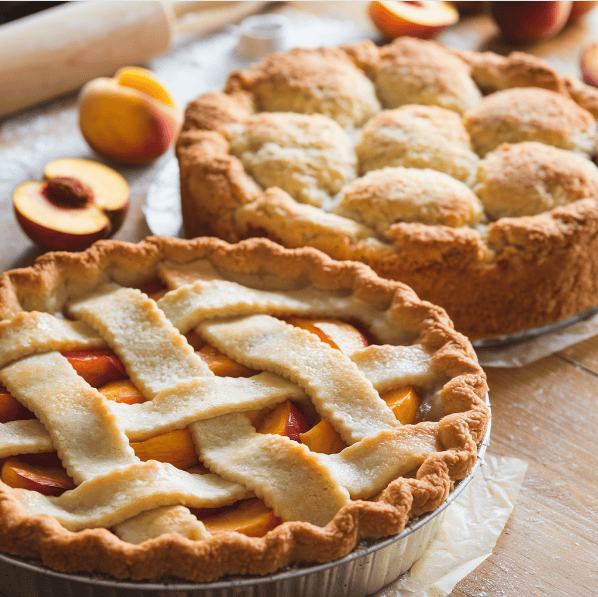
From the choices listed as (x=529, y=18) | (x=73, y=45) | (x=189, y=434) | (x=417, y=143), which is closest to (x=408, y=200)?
(x=417, y=143)

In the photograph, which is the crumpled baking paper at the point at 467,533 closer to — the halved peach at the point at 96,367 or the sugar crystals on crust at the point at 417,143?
the halved peach at the point at 96,367

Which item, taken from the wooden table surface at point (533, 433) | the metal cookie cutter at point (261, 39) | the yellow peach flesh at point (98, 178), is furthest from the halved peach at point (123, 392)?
the metal cookie cutter at point (261, 39)

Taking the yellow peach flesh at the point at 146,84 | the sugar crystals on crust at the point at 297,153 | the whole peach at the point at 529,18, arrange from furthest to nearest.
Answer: the whole peach at the point at 529,18, the yellow peach flesh at the point at 146,84, the sugar crystals on crust at the point at 297,153

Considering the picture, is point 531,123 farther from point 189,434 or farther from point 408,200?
point 189,434

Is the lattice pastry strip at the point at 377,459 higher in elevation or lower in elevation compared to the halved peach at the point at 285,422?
higher

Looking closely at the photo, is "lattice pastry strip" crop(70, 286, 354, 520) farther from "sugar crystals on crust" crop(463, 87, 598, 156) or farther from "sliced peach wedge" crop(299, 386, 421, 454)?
"sugar crystals on crust" crop(463, 87, 598, 156)

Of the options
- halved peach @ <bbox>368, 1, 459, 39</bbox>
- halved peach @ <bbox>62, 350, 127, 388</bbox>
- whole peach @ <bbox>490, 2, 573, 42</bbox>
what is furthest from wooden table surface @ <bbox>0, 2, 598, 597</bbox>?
whole peach @ <bbox>490, 2, 573, 42</bbox>
